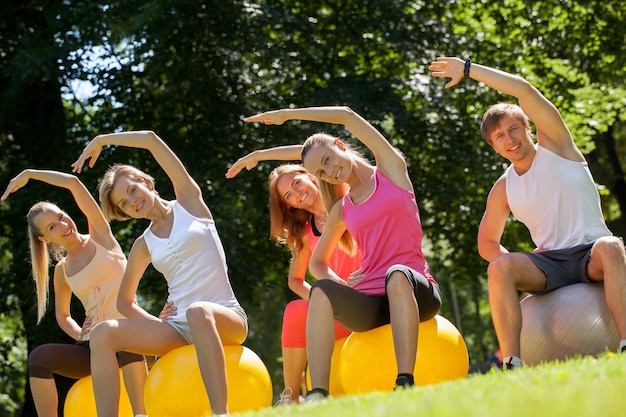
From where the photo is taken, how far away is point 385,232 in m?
6.37

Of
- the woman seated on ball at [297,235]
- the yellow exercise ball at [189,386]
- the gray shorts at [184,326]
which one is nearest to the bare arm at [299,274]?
the woman seated on ball at [297,235]

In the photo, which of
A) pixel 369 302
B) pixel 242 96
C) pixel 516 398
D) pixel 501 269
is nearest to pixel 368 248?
pixel 369 302

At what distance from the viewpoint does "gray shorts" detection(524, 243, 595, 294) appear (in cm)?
632

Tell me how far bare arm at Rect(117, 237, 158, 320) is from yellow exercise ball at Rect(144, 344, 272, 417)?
0.52 m

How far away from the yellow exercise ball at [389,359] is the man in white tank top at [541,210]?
14.8 inches

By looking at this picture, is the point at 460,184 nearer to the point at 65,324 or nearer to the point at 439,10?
the point at 439,10

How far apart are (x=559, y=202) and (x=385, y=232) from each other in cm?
128

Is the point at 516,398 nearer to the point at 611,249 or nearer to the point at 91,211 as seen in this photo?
the point at 611,249

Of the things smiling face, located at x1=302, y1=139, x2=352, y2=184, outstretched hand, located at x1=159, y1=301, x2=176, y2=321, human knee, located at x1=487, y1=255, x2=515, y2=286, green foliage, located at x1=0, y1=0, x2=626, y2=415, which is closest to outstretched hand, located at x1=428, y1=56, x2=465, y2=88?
smiling face, located at x1=302, y1=139, x2=352, y2=184

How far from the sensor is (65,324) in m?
8.72

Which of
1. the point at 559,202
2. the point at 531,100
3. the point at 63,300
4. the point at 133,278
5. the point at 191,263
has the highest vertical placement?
the point at 531,100

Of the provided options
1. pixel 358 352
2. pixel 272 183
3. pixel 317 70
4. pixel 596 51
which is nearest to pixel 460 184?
pixel 317 70

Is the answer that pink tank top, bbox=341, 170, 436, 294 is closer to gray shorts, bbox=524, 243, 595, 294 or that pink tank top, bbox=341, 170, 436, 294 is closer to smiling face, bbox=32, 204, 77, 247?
gray shorts, bbox=524, 243, 595, 294

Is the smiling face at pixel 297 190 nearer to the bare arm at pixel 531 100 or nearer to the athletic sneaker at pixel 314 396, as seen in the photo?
the bare arm at pixel 531 100
